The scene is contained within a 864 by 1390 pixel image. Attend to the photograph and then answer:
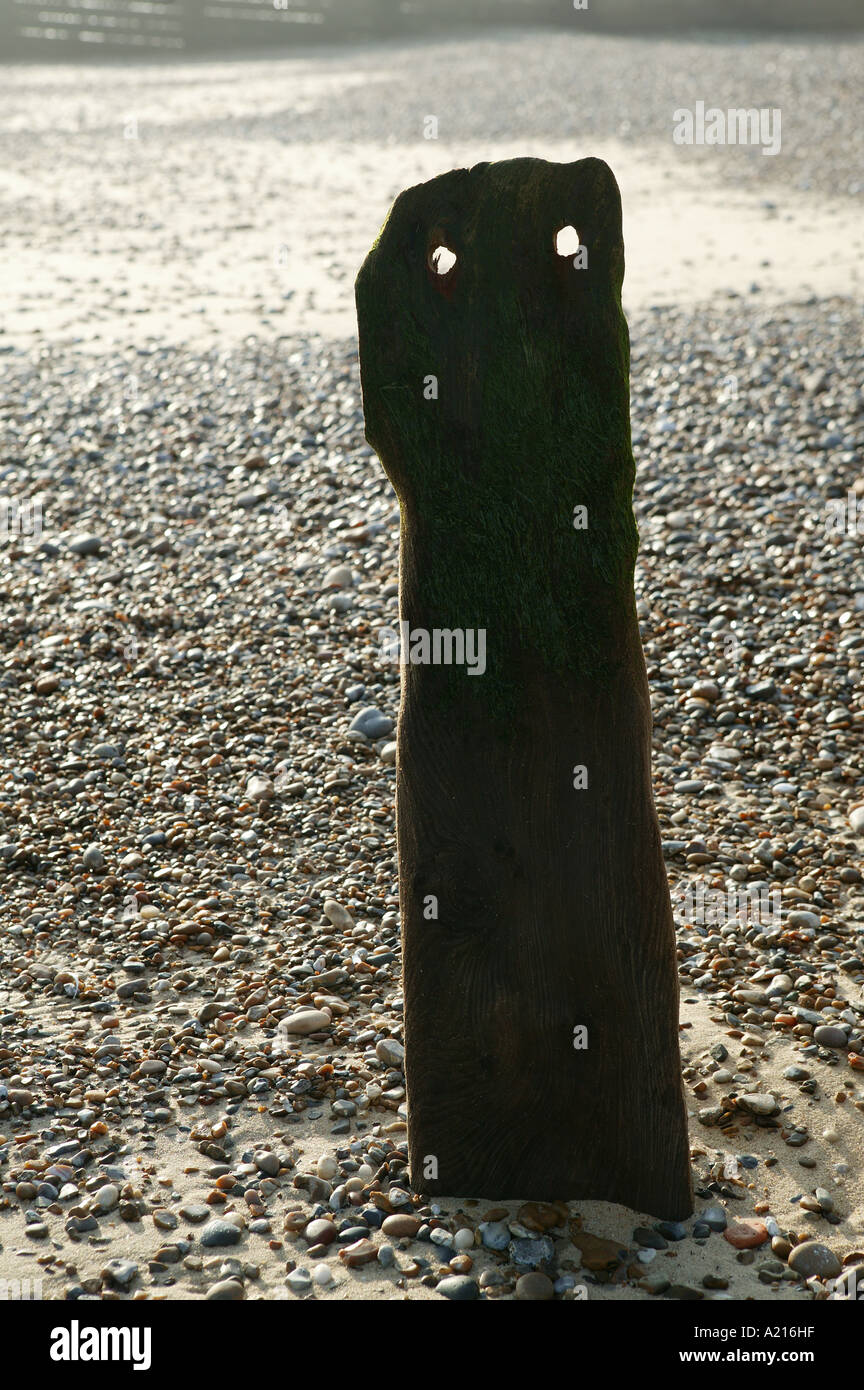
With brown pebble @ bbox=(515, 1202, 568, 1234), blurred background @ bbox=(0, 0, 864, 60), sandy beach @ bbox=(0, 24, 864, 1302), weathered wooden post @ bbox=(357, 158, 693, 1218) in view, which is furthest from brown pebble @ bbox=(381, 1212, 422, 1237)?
blurred background @ bbox=(0, 0, 864, 60)

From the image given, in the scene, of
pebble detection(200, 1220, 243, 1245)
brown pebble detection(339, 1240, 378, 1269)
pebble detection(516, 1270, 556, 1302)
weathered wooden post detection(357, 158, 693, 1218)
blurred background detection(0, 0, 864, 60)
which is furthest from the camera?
blurred background detection(0, 0, 864, 60)

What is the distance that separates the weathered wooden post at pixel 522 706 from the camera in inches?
124

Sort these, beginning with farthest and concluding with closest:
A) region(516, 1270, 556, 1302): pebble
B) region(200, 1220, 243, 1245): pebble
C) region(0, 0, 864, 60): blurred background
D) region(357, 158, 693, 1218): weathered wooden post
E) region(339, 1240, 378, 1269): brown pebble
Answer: region(0, 0, 864, 60): blurred background
region(200, 1220, 243, 1245): pebble
region(339, 1240, 378, 1269): brown pebble
region(516, 1270, 556, 1302): pebble
region(357, 158, 693, 1218): weathered wooden post

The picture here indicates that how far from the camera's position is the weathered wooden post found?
3148 mm

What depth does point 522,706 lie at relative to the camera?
332cm

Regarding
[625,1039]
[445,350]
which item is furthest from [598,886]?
[445,350]

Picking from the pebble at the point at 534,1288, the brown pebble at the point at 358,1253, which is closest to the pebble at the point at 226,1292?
the brown pebble at the point at 358,1253

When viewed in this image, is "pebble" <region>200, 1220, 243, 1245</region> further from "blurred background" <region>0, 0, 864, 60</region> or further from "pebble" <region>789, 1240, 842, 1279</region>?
"blurred background" <region>0, 0, 864, 60</region>

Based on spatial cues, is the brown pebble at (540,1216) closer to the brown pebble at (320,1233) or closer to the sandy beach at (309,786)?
the sandy beach at (309,786)

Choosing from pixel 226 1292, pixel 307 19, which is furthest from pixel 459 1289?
pixel 307 19

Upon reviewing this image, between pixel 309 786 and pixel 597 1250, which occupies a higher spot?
pixel 309 786

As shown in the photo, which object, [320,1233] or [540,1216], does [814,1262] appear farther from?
[320,1233]

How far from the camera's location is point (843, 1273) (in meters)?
3.40

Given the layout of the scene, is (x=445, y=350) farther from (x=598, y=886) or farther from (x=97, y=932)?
(x=97, y=932)
